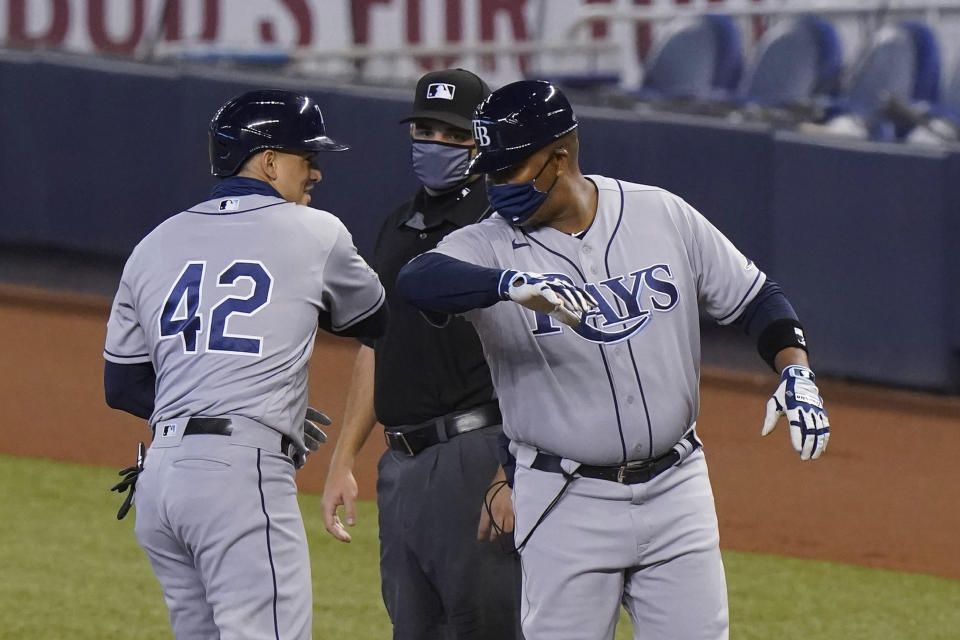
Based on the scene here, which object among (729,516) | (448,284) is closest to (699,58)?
(729,516)

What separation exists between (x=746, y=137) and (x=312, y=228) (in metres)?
5.95

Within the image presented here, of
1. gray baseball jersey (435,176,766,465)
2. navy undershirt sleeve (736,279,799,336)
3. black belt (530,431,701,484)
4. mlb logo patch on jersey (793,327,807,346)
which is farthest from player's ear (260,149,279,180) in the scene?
mlb logo patch on jersey (793,327,807,346)

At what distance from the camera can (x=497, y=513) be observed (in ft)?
12.1

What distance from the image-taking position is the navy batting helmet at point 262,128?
12.0ft

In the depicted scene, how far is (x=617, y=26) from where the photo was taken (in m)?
13.1

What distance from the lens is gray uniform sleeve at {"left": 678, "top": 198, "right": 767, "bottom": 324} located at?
11.5ft

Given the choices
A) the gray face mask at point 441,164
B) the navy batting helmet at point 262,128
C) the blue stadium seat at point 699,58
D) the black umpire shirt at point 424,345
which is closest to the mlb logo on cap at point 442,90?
the gray face mask at point 441,164

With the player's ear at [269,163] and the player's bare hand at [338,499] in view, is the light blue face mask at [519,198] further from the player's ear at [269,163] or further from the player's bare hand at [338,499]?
the player's bare hand at [338,499]

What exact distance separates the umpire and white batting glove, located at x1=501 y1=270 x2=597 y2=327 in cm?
94

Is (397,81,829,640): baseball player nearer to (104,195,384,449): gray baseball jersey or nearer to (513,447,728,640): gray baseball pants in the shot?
(513,447,728,640): gray baseball pants

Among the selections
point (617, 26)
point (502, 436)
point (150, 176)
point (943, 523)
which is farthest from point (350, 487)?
point (617, 26)

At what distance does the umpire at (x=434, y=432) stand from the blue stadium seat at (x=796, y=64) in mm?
7710

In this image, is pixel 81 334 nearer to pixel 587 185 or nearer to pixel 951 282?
pixel 951 282

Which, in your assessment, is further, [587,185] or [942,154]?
[942,154]
